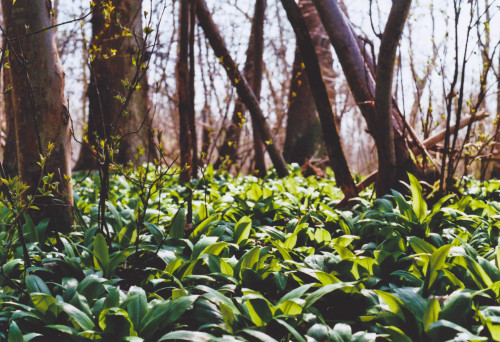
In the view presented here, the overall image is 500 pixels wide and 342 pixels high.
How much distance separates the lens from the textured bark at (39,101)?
312 cm

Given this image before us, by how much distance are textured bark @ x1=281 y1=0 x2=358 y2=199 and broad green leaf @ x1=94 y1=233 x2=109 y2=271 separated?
2.46 meters

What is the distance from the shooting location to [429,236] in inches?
120

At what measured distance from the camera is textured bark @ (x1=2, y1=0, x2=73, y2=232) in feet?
10.2

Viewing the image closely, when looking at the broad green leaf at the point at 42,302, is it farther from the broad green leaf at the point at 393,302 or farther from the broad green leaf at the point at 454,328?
the broad green leaf at the point at 454,328

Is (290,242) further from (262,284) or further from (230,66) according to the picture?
(230,66)

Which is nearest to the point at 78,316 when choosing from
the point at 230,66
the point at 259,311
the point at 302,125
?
the point at 259,311

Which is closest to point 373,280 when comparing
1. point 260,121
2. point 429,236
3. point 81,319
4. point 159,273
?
point 429,236

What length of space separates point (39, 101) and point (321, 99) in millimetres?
2507

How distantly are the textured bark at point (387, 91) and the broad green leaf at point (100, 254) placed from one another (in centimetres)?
257

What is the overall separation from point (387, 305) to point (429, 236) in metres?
1.24

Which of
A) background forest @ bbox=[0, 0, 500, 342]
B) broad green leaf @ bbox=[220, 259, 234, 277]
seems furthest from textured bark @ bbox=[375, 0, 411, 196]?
broad green leaf @ bbox=[220, 259, 234, 277]

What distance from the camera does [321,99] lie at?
421 cm

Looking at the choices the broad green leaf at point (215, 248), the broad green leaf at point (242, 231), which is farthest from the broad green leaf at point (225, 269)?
the broad green leaf at point (242, 231)

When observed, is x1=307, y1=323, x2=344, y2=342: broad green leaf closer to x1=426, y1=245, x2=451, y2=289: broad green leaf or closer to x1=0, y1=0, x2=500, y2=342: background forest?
x1=0, y1=0, x2=500, y2=342: background forest
